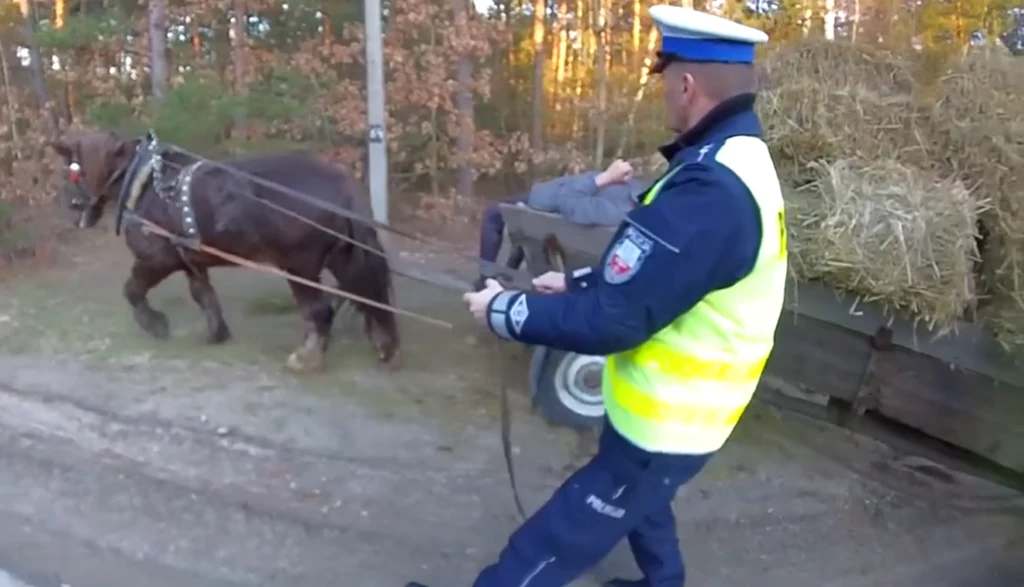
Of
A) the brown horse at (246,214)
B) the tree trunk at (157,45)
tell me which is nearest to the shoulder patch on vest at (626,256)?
the brown horse at (246,214)

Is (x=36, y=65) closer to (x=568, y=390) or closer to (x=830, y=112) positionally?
(x=568, y=390)

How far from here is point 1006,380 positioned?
3.57 meters

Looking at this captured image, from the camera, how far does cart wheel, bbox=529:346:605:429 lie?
528cm

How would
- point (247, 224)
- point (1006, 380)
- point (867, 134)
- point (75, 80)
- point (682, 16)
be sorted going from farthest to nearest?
point (75, 80)
point (247, 224)
point (867, 134)
point (1006, 380)
point (682, 16)

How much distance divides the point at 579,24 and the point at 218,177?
778 centimetres

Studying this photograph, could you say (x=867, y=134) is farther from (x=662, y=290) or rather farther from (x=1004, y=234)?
(x=662, y=290)

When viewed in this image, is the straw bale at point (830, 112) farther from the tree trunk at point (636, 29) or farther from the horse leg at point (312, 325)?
the tree trunk at point (636, 29)

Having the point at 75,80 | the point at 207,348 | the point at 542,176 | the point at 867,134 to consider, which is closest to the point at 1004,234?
the point at 867,134

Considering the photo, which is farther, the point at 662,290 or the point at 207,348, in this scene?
the point at 207,348

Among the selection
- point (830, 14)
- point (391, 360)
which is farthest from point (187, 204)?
point (830, 14)

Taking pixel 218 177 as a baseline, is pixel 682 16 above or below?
above

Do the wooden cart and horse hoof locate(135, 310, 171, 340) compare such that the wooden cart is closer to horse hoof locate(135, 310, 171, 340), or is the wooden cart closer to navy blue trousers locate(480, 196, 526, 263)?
navy blue trousers locate(480, 196, 526, 263)

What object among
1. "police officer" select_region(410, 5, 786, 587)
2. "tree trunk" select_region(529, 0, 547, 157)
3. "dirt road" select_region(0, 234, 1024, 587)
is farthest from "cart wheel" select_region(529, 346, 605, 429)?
"tree trunk" select_region(529, 0, 547, 157)

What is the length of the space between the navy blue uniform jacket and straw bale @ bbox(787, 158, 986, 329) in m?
1.25
